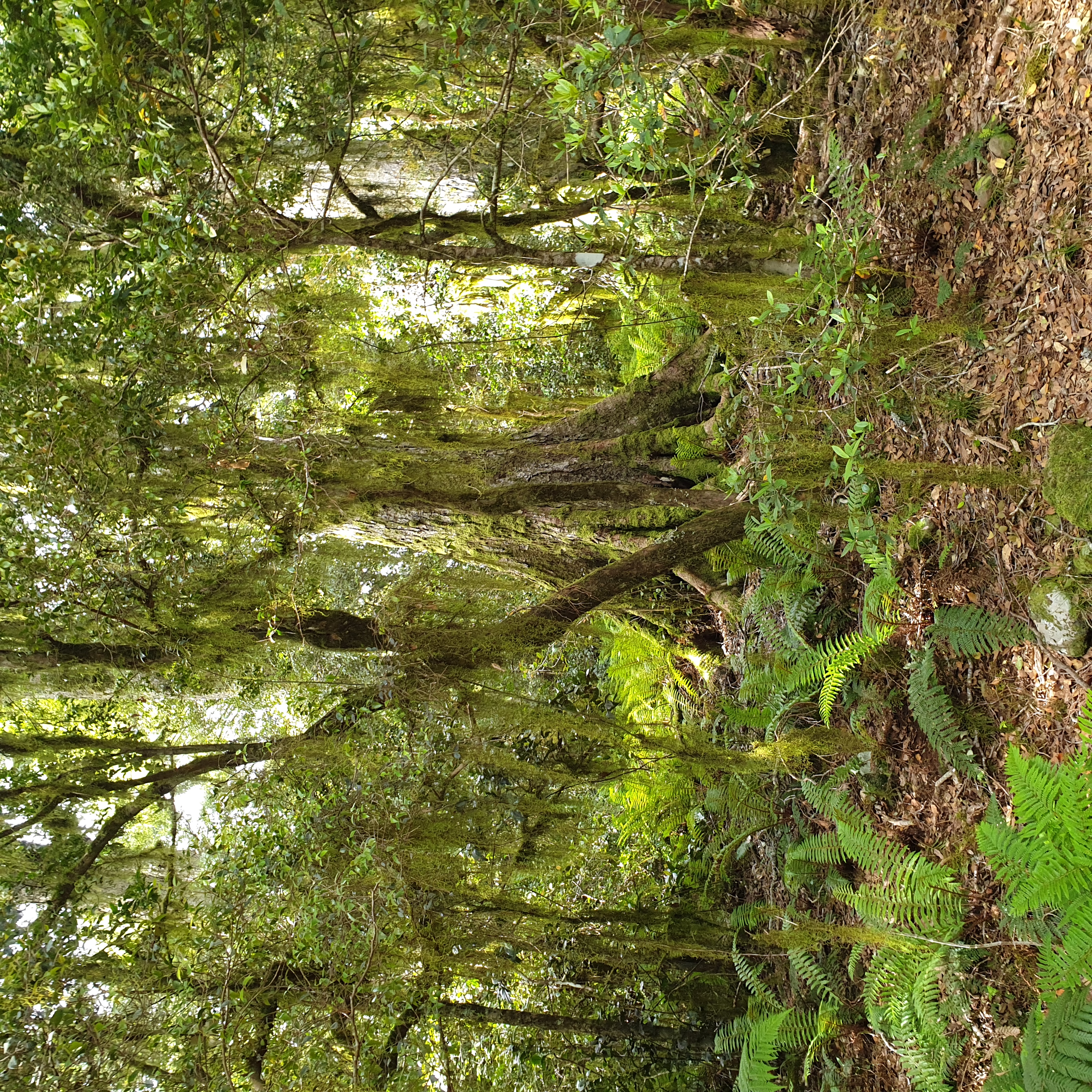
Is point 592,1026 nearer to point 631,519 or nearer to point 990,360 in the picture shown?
point 631,519

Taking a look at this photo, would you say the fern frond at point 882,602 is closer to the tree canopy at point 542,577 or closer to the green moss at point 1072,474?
the tree canopy at point 542,577

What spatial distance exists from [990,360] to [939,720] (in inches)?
59.8

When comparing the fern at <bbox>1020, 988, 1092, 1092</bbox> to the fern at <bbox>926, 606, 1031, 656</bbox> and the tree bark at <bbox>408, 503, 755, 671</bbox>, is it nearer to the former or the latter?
the fern at <bbox>926, 606, 1031, 656</bbox>

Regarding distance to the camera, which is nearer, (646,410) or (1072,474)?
(1072,474)

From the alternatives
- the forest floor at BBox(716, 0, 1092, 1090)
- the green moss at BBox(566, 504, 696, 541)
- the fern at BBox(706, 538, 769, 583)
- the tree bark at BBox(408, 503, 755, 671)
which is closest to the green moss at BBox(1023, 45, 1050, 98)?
the forest floor at BBox(716, 0, 1092, 1090)

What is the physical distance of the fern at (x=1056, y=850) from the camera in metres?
2.33

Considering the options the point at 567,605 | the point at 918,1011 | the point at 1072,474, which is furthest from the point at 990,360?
the point at 918,1011

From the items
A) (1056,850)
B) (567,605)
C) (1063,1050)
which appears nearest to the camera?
(1063,1050)

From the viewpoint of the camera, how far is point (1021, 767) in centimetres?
243

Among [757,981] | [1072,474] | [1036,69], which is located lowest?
[757,981]

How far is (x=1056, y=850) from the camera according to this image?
7.97 feet

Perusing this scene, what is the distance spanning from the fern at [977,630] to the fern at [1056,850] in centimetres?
63

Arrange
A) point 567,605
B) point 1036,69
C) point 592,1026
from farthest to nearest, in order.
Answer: point 592,1026 < point 567,605 < point 1036,69

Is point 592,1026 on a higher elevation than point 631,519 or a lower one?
lower
